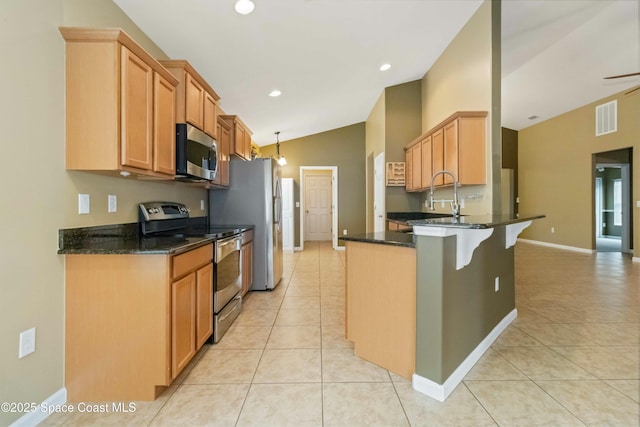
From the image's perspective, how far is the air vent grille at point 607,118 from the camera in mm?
5430

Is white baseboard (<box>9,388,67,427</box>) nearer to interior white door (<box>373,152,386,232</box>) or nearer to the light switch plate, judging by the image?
the light switch plate

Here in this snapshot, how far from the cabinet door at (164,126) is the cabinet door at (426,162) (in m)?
3.22

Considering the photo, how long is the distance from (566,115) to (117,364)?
29.9 ft

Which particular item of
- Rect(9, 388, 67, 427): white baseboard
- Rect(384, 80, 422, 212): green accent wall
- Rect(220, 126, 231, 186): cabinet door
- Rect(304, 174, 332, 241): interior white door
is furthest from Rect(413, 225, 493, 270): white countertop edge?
Rect(304, 174, 332, 241): interior white door

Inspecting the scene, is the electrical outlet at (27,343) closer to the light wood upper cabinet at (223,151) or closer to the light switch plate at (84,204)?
the light switch plate at (84,204)

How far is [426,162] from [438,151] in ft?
1.28

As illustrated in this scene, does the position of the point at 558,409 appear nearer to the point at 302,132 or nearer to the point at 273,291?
the point at 273,291

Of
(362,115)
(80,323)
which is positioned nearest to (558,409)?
(80,323)

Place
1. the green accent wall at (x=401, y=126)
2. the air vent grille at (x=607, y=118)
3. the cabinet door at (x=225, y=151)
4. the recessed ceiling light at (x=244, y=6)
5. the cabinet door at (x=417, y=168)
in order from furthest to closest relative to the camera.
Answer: the air vent grille at (x=607, y=118) → the green accent wall at (x=401, y=126) → the cabinet door at (x=417, y=168) → the cabinet door at (x=225, y=151) → the recessed ceiling light at (x=244, y=6)

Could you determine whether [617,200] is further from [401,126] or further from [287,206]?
[287,206]

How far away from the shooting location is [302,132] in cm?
649

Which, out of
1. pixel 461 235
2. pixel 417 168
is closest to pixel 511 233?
pixel 461 235

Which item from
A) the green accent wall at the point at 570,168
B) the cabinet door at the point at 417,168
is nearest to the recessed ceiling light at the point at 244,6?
the cabinet door at the point at 417,168

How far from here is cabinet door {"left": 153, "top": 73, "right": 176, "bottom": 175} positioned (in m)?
1.82
